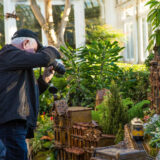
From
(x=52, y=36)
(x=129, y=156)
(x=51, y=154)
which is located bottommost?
(x=51, y=154)

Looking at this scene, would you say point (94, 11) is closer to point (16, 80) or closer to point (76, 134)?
point (76, 134)

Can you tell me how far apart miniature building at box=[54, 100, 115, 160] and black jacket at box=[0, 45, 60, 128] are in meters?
1.65

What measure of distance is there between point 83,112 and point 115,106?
0.47 meters

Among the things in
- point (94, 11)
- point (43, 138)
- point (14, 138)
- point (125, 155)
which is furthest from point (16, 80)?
point (94, 11)

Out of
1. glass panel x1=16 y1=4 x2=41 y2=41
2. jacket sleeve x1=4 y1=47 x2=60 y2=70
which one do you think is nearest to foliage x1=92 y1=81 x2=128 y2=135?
jacket sleeve x1=4 y1=47 x2=60 y2=70

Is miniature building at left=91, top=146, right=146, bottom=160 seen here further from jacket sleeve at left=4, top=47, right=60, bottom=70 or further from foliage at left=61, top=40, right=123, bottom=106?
foliage at left=61, top=40, right=123, bottom=106

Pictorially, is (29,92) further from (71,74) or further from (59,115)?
(71,74)

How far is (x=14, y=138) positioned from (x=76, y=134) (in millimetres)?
2020

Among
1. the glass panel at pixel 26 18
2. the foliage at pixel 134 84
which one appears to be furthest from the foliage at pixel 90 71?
the glass panel at pixel 26 18

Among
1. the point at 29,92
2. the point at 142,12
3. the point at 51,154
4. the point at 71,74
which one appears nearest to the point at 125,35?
the point at 142,12

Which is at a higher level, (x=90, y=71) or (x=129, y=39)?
(x=129, y=39)

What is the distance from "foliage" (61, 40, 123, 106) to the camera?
6281 mm

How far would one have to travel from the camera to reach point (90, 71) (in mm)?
6387

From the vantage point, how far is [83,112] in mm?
4656
